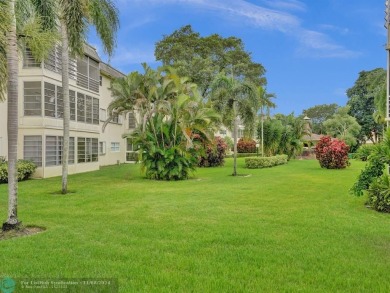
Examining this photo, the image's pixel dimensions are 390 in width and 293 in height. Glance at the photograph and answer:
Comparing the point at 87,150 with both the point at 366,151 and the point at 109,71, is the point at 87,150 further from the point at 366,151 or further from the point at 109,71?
the point at 366,151

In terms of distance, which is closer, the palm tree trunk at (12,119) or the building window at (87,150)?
the palm tree trunk at (12,119)

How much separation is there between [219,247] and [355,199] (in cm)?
764

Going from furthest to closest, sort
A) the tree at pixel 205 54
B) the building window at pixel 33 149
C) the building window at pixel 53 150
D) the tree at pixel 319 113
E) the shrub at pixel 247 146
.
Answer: the tree at pixel 319 113
the shrub at pixel 247 146
the tree at pixel 205 54
the building window at pixel 53 150
the building window at pixel 33 149

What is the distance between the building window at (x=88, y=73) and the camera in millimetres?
24683

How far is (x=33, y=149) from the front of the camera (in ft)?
66.5

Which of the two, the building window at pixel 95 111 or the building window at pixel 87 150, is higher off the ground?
the building window at pixel 95 111

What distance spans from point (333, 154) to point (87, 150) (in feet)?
58.6

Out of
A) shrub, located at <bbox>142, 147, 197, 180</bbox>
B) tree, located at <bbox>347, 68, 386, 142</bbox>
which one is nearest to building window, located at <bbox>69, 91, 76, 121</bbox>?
shrub, located at <bbox>142, 147, 197, 180</bbox>

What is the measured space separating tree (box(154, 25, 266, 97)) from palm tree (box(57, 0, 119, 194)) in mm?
24244

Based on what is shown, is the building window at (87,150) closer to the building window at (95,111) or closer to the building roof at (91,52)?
the building window at (95,111)

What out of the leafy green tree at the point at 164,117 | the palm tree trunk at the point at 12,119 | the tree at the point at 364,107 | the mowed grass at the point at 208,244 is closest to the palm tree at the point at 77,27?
the mowed grass at the point at 208,244

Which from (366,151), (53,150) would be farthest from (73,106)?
(366,151)

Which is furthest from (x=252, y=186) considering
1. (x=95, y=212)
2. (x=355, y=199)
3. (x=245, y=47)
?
(x=245, y=47)

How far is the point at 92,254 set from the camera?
6043 mm
